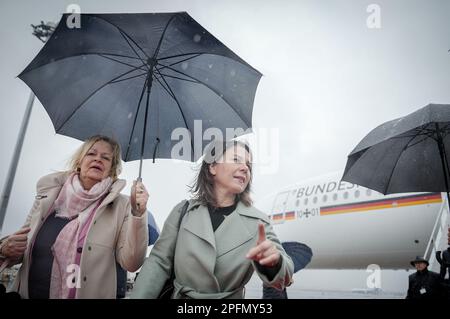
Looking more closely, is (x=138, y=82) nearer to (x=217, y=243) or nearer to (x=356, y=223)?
(x=217, y=243)

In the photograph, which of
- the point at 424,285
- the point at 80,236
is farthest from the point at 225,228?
the point at 424,285

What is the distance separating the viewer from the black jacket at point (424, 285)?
16.4ft

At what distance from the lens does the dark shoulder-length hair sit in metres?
2.12

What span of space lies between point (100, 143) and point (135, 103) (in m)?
0.55

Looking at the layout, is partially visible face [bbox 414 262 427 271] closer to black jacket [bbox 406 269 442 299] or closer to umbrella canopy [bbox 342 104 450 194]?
black jacket [bbox 406 269 442 299]

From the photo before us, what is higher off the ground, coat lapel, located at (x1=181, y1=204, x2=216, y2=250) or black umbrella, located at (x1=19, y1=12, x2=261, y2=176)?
black umbrella, located at (x1=19, y1=12, x2=261, y2=176)

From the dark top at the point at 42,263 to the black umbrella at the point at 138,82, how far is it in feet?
2.91

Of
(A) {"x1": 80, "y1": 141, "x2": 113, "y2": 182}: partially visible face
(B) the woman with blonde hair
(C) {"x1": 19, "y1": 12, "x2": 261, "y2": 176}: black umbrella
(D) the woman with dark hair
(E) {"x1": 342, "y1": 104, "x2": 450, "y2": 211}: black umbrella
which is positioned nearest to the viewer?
(D) the woman with dark hair

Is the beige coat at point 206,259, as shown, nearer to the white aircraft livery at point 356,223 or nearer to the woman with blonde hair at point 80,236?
the woman with blonde hair at point 80,236

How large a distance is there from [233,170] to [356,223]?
7486 mm

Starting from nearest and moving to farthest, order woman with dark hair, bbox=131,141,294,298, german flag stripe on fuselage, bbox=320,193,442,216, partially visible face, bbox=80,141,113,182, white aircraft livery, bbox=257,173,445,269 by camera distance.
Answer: woman with dark hair, bbox=131,141,294,298 → partially visible face, bbox=80,141,113,182 → german flag stripe on fuselage, bbox=320,193,442,216 → white aircraft livery, bbox=257,173,445,269

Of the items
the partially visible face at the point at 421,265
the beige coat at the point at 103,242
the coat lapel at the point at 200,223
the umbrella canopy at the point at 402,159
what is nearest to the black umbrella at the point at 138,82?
the beige coat at the point at 103,242

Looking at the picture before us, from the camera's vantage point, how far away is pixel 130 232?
196 centimetres

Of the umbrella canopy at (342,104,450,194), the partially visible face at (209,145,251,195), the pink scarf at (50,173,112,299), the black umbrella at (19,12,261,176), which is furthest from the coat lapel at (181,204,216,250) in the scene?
the umbrella canopy at (342,104,450,194)
